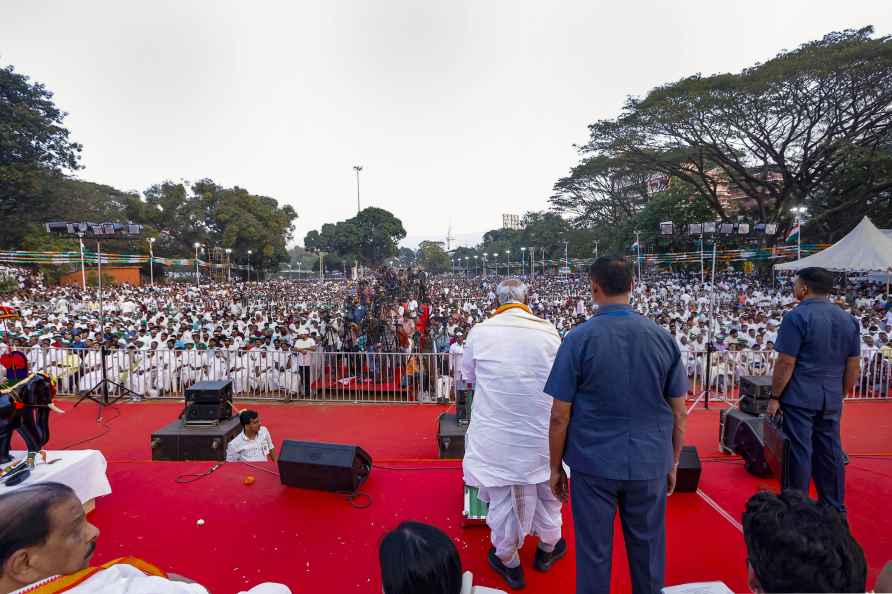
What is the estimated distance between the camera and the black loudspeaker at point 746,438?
13.3 ft

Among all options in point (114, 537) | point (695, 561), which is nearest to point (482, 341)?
point (695, 561)

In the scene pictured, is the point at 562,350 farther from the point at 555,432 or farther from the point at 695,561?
the point at 695,561

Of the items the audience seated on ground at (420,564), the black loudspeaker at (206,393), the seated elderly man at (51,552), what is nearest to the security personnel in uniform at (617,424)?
the audience seated on ground at (420,564)

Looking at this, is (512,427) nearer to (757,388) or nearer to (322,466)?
(322,466)

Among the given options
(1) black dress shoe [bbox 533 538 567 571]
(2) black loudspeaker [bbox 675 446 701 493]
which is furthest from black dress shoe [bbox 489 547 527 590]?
(2) black loudspeaker [bbox 675 446 701 493]

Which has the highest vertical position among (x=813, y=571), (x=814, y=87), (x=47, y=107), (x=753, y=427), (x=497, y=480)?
(x=47, y=107)

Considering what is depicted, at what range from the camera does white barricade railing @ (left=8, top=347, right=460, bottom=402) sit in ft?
24.3

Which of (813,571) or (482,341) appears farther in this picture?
(482,341)

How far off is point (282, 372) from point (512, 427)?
254 inches

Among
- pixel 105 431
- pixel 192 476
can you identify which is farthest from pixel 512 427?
pixel 105 431

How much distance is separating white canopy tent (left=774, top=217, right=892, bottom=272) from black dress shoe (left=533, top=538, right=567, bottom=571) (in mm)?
15109

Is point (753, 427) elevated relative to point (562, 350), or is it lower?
lower

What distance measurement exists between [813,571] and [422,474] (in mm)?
3269

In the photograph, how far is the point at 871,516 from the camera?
3361 millimetres
